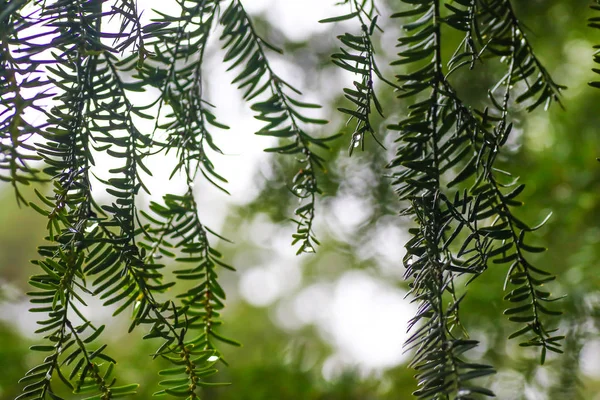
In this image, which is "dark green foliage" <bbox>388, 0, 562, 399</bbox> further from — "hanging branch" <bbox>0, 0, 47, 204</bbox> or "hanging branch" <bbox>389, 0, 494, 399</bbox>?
"hanging branch" <bbox>0, 0, 47, 204</bbox>

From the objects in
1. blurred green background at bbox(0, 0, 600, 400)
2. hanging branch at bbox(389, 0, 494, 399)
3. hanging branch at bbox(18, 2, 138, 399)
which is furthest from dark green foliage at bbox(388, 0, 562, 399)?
blurred green background at bbox(0, 0, 600, 400)

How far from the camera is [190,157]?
0.21 m

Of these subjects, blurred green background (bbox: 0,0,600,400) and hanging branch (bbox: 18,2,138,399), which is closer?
hanging branch (bbox: 18,2,138,399)

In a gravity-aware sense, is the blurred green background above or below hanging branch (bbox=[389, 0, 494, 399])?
above

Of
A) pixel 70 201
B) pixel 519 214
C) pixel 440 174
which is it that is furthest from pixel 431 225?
pixel 519 214

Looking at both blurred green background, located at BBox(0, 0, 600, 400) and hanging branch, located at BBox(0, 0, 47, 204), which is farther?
blurred green background, located at BBox(0, 0, 600, 400)

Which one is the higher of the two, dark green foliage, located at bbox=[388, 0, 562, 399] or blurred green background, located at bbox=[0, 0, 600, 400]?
blurred green background, located at bbox=[0, 0, 600, 400]

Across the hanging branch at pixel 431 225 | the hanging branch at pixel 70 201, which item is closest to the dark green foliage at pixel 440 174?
the hanging branch at pixel 431 225

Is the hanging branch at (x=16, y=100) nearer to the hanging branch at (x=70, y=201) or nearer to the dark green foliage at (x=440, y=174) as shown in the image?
the hanging branch at (x=70, y=201)

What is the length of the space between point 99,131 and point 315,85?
47cm

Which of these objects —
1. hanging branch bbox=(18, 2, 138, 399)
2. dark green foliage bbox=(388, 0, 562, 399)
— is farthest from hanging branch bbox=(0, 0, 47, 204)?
dark green foliage bbox=(388, 0, 562, 399)

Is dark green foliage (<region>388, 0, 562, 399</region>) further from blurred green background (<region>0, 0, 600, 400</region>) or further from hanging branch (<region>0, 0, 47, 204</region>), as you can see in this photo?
blurred green background (<region>0, 0, 600, 400</region>)

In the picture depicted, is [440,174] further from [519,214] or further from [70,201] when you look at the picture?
[519,214]

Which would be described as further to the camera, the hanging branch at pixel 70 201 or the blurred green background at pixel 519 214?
the blurred green background at pixel 519 214
